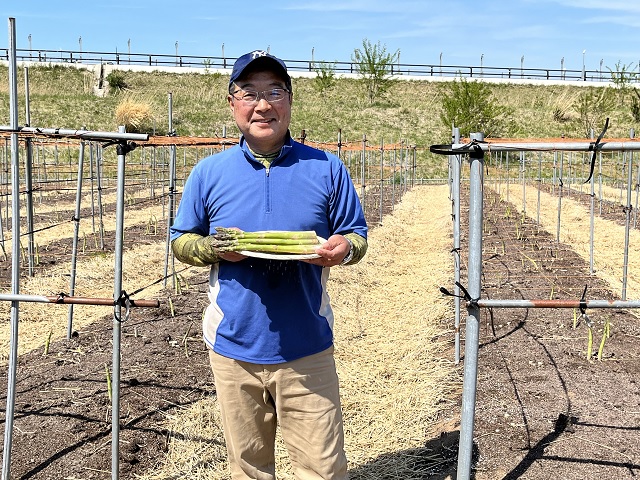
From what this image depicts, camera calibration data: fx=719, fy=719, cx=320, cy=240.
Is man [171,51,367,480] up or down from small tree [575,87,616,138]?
down

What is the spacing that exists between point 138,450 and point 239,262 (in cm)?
189

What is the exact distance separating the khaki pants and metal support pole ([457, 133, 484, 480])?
2.07ft

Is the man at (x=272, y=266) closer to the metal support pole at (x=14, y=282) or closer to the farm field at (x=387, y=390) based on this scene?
the metal support pole at (x=14, y=282)

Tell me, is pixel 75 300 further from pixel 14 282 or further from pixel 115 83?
pixel 115 83

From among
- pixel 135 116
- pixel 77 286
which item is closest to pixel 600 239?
pixel 77 286

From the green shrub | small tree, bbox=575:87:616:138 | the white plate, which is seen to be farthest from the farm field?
the green shrub

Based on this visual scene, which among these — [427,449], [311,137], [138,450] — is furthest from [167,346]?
[311,137]

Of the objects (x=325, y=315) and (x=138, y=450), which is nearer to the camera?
(x=325, y=315)

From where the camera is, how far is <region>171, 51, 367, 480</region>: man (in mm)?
2492

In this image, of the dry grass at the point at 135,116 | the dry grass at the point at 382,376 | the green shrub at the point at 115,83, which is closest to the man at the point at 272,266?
the dry grass at the point at 382,376

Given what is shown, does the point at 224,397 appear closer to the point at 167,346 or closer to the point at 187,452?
the point at 187,452

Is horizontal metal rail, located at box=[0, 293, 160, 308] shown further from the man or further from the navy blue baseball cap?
the navy blue baseball cap

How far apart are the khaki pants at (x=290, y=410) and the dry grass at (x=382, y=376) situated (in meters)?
1.14

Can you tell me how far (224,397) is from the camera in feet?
8.61
